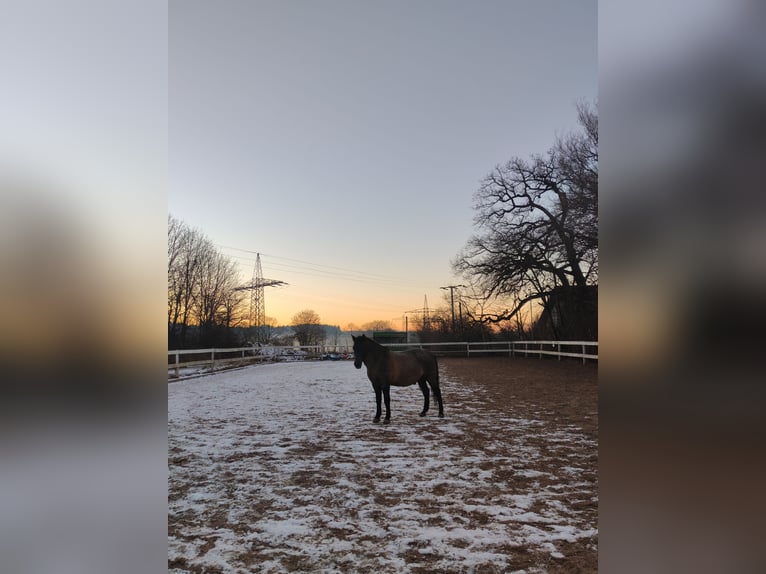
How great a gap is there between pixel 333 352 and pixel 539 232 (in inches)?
559

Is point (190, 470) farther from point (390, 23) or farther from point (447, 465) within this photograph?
point (390, 23)

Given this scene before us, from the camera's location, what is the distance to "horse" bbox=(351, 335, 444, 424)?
19.1ft

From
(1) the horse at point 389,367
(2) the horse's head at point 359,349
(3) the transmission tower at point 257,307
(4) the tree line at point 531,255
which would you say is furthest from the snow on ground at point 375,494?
(3) the transmission tower at point 257,307

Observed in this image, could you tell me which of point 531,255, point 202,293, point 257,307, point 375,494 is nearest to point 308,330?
point 257,307

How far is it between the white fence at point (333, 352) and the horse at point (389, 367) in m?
8.25

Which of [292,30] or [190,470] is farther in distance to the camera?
[190,470]

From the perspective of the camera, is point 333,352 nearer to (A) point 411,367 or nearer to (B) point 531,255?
(B) point 531,255

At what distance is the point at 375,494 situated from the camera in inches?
124

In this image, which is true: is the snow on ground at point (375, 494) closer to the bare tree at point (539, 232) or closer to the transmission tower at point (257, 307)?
the bare tree at point (539, 232)

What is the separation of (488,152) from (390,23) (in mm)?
12106

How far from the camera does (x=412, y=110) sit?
943 centimetres

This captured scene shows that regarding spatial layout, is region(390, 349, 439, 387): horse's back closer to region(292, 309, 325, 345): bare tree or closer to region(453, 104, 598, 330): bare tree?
region(453, 104, 598, 330): bare tree
